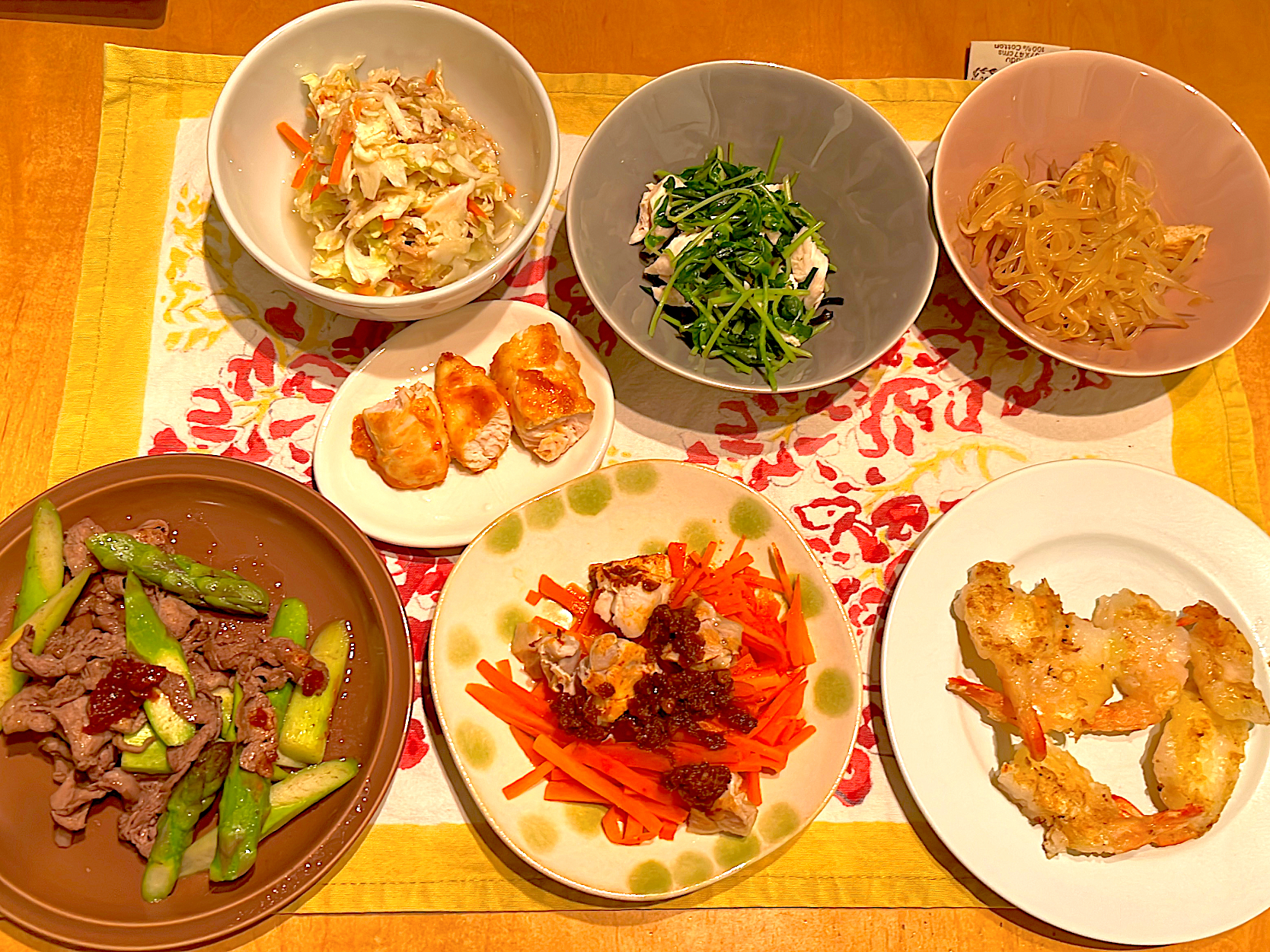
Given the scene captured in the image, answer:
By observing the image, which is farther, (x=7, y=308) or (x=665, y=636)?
(x=7, y=308)

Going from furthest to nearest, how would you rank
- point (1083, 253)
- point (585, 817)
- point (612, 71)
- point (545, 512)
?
1. point (612, 71)
2. point (1083, 253)
3. point (545, 512)
4. point (585, 817)

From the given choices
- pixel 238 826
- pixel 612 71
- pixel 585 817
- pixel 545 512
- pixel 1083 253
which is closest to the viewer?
pixel 238 826

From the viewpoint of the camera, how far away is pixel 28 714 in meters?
1.81

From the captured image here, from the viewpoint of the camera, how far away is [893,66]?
2.67 meters

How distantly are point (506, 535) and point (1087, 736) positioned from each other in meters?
1.61

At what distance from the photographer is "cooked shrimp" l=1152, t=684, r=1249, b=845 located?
2.06 m

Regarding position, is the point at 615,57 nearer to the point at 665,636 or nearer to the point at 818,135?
the point at 818,135

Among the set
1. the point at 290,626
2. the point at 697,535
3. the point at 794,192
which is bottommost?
the point at 290,626

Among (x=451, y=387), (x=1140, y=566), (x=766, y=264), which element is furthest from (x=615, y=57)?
(x=1140, y=566)

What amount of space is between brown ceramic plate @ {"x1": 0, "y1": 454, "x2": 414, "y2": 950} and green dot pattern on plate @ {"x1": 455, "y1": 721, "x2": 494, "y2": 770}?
144 millimetres

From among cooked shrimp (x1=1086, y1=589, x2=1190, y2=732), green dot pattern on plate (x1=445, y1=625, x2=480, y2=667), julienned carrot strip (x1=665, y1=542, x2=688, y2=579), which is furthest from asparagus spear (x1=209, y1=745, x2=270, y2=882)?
cooked shrimp (x1=1086, y1=589, x2=1190, y2=732)

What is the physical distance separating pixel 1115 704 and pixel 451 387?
6.15 feet

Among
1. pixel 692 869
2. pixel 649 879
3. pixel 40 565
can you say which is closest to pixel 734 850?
pixel 692 869

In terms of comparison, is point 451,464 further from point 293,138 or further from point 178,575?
point 293,138
